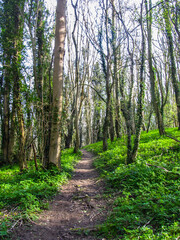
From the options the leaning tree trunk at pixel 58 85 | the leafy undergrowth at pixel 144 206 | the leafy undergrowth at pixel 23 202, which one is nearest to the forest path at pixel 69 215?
the leafy undergrowth at pixel 23 202

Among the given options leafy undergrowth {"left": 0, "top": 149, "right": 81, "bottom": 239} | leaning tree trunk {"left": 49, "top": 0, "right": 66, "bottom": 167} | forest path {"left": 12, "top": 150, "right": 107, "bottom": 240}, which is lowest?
forest path {"left": 12, "top": 150, "right": 107, "bottom": 240}

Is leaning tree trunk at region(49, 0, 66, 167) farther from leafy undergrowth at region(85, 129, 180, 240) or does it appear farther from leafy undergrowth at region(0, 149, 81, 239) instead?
leafy undergrowth at region(85, 129, 180, 240)

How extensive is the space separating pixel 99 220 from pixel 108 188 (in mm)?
1634

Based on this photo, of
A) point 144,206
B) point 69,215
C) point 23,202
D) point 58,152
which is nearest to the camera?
point 144,206

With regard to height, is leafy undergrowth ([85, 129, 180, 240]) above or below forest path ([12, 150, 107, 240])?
above

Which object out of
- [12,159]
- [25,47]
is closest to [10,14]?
[25,47]

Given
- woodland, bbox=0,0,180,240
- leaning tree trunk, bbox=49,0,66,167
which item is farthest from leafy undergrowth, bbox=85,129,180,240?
leaning tree trunk, bbox=49,0,66,167

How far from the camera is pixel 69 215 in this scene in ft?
11.9

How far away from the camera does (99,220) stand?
Answer: 10.9 ft

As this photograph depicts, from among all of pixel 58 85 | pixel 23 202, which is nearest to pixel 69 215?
pixel 23 202

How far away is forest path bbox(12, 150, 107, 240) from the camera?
2773 mm

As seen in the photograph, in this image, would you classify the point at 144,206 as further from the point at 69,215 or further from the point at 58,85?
the point at 58,85

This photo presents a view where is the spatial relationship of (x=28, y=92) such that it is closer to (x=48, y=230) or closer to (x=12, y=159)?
(x=48, y=230)

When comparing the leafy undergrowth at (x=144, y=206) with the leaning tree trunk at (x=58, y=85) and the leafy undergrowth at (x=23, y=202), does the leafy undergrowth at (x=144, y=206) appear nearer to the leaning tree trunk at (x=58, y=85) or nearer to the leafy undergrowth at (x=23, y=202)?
the leafy undergrowth at (x=23, y=202)
